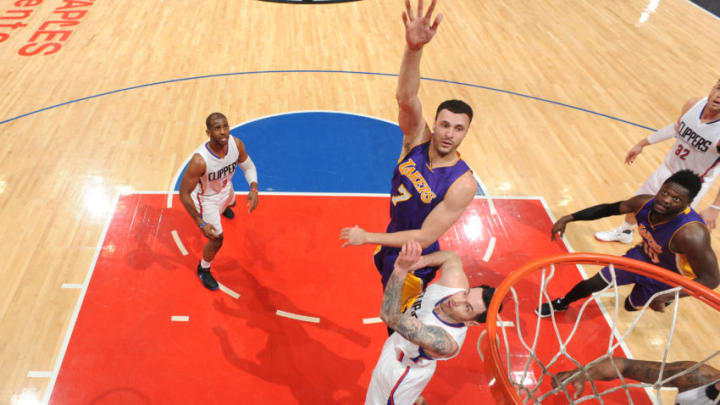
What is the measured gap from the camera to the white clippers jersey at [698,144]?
438cm

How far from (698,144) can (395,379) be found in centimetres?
387

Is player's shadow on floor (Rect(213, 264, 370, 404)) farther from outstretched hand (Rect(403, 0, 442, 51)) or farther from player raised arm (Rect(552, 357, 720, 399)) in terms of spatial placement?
outstretched hand (Rect(403, 0, 442, 51))

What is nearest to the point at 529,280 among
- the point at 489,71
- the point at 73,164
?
the point at 489,71

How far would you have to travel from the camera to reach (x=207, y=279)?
15.5 ft

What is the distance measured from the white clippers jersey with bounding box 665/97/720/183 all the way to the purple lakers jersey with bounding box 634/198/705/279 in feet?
4.03

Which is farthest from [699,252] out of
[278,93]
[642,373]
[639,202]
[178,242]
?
[278,93]

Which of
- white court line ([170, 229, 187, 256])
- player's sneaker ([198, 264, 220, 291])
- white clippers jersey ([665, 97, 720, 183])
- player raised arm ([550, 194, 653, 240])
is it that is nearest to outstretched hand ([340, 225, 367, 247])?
player raised arm ([550, 194, 653, 240])

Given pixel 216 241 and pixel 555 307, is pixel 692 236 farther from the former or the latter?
pixel 216 241

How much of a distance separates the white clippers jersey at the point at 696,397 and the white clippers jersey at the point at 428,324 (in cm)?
161

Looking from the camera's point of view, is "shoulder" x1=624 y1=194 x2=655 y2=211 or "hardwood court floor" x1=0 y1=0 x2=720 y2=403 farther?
"hardwood court floor" x1=0 y1=0 x2=720 y2=403

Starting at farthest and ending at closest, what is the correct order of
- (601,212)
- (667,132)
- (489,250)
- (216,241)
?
(489,250)
(667,132)
(216,241)
(601,212)

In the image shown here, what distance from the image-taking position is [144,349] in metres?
4.23

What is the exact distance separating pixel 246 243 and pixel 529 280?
10.7ft

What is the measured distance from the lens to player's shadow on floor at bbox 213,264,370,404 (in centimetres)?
403
